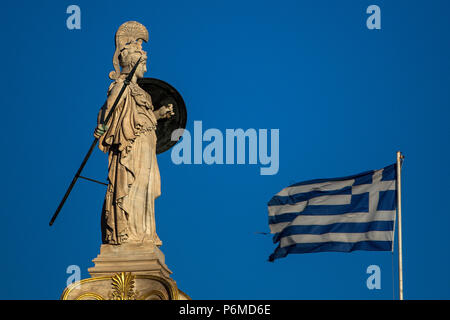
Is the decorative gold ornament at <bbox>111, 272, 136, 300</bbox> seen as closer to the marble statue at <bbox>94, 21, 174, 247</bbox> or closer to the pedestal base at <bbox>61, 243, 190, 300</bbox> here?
the pedestal base at <bbox>61, 243, 190, 300</bbox>

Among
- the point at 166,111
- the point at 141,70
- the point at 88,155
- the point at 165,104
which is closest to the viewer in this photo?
the point at 88,155

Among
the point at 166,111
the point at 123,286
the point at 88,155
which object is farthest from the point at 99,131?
the point at 123,286

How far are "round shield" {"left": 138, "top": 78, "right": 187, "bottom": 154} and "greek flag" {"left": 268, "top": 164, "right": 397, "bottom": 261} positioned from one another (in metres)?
4.11

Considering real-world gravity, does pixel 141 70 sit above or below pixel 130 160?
above

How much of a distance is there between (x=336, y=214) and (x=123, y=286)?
24.5 feet

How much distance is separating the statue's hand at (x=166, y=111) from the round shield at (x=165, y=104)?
22 cm

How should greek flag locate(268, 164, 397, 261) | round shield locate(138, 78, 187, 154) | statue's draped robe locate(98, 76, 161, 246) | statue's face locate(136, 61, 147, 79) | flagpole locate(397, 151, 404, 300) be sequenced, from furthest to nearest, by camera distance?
round shield locate(138, 78, 187, 154) < statue's face locate(136, 61, 147, 79) < greek flag locate(268, 164, 397, 261) < statue's draped robe locate(98, 76, 161, 246) < flagpole locate(397, 151, 404, 300)

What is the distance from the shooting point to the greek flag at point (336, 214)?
1334 inches

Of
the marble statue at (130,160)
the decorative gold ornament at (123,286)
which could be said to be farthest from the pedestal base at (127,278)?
the marble statue at (130,160)

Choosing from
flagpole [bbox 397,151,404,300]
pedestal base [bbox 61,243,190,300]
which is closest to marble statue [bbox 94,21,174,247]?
pedestal base [bbox 61,243,190,300]

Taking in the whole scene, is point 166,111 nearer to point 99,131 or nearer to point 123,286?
point 99,131

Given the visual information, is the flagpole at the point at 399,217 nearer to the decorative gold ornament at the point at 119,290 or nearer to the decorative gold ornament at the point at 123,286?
the decorative gold ornament at the point at 119,290

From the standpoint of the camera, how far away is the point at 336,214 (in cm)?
3506

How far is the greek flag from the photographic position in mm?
33875
